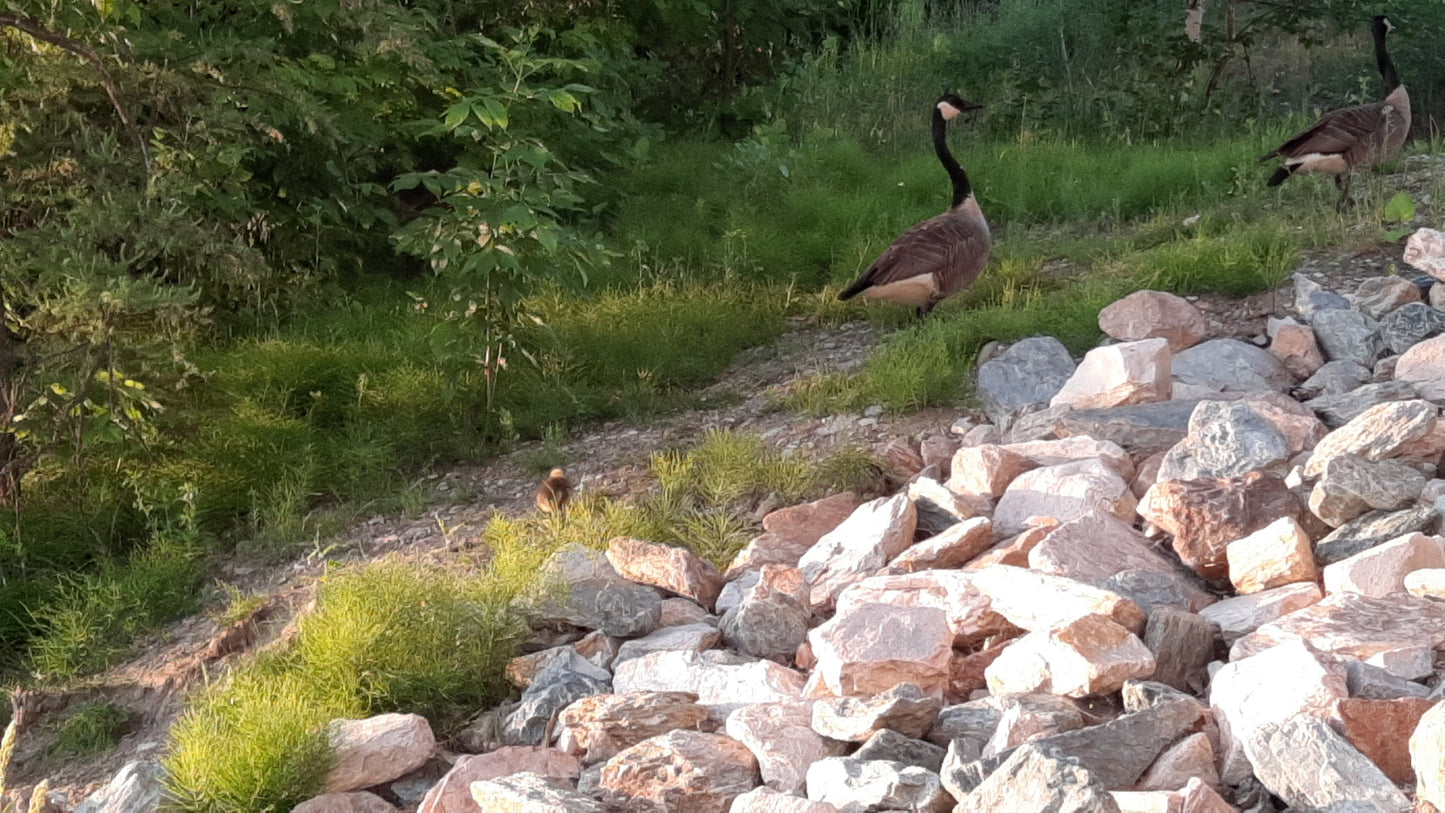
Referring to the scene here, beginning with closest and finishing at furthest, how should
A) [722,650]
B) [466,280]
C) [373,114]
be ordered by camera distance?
[722,650]
[466,280]
[373,114]

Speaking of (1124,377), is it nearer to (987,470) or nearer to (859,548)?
(987,470)

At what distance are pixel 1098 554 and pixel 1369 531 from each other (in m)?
0.81

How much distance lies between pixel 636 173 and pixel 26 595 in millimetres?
5590

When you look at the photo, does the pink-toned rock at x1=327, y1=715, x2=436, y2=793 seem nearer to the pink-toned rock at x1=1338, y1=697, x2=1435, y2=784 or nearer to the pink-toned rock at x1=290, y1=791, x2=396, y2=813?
the pink-toned rock at x1=290, y1=791, x2=396, y2=813

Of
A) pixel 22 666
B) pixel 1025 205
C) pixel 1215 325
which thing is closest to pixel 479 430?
pixel 22 666

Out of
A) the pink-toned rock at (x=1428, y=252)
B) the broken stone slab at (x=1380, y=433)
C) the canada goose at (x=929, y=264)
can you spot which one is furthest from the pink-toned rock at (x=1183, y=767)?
the canada goose at (x=929, y=264)

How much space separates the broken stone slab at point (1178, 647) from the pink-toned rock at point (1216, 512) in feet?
1.99

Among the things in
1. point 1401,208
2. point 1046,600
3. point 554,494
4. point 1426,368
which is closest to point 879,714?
point 1046,600

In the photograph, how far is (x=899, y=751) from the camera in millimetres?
3371

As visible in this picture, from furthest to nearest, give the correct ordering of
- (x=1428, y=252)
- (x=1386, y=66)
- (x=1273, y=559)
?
1. (x=1386, y=66)
2. (x=1428, y=252)
3. (x=1273, y=559)

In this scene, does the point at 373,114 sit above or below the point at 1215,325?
above

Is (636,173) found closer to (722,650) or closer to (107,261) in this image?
(107,261)

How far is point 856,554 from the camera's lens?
4.66m

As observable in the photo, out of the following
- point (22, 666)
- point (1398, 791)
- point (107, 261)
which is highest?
point (107, 261)
